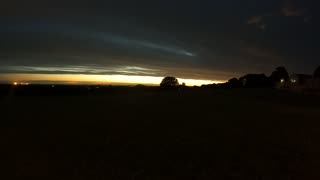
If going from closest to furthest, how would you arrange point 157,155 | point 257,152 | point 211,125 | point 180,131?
point 157,155 → point 257,152 → point 180,131 → point 211,125

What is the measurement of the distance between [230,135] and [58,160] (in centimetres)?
809

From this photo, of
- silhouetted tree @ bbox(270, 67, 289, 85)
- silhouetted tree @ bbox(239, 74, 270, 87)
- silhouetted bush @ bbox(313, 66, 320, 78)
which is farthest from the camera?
silhouetted tree @ bbox(270, 67, 289, 85)

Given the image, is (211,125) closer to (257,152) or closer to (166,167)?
(257,152)

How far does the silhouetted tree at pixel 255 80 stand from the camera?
276ft

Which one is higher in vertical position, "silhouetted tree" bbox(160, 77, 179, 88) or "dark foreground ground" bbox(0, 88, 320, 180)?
"silhouetted tree" bbox(160, 77, 179, 88)

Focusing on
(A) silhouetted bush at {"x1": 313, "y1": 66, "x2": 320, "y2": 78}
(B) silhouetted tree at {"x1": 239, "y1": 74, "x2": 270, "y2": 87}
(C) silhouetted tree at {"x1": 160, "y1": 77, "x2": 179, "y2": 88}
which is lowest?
(C) silhouetted tree at {"x1": 160, "y1": 77, "x2": 179, "y2": 88}

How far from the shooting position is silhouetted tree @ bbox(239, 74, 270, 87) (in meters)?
84.1

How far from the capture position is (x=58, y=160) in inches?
451

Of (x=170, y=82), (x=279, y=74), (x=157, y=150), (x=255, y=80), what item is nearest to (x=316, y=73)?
(x=255, y=80)

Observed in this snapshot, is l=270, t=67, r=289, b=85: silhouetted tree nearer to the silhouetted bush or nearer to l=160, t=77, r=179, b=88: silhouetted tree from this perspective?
the silhouetted bush

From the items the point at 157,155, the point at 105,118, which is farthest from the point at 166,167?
the point at 105,118

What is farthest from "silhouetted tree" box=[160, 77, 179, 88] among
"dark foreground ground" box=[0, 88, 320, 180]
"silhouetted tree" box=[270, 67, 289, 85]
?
"dark foreground ground" box=[0, 88, 320, 180]

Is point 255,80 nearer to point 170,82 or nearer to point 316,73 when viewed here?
point 316,73

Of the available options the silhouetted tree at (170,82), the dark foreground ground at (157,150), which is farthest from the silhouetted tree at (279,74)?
the dark foreground ground at (157,150)
